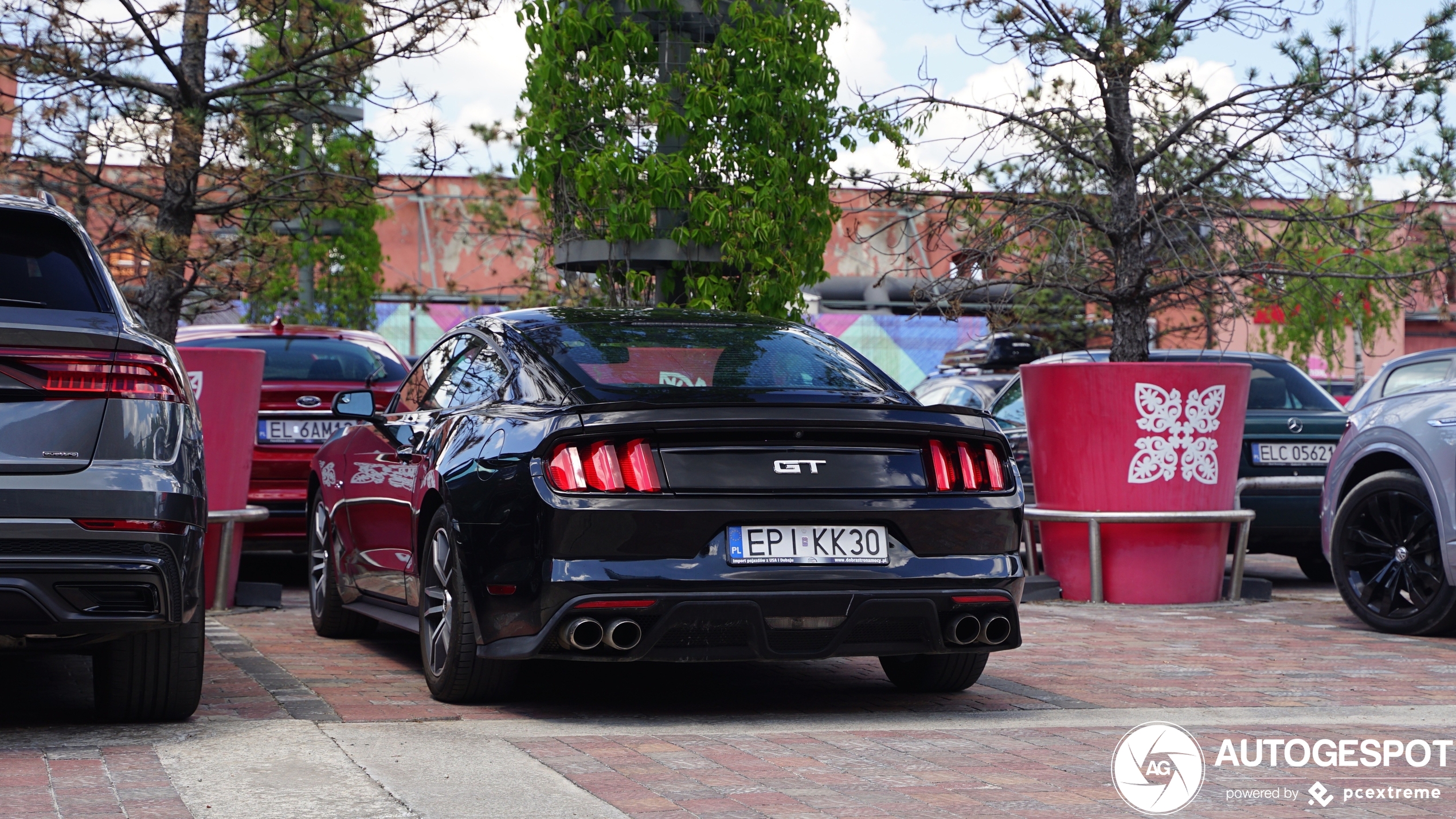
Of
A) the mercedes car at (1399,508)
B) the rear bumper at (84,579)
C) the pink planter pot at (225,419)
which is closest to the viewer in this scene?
the rear bumper at (84,579)

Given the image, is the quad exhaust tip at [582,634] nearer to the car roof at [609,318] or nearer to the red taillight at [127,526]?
the red taillight at [127,526]

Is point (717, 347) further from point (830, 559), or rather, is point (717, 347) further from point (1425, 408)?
point (1425, 408)

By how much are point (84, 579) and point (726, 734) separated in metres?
1.88

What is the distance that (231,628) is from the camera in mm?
7902

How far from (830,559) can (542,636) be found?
90 cm

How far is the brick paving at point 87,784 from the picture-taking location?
3865 millimetres

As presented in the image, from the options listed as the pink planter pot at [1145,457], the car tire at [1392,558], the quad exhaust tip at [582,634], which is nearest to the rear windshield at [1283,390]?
the pink planter pot at [1145,457]

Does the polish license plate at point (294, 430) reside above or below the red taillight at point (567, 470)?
above

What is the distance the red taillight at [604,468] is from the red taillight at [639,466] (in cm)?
2

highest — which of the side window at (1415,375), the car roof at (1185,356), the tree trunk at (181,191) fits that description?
the tree trunk at (181,191)

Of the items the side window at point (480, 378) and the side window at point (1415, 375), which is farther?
the side window at point (1415, 375)

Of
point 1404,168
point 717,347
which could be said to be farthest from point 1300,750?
point 1404,168

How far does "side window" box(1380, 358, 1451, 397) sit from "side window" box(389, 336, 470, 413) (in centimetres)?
466

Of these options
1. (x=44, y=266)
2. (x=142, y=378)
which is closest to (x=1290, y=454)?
(x=142, y=378)
